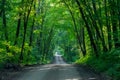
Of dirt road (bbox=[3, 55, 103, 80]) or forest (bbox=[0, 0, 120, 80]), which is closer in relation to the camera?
dirt road (bbox=[3, 55, 103, 80])

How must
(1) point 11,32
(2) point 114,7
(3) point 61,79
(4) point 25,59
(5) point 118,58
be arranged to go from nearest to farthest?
(3) point 61,79, (5) point 118,58, (2) point 114,7, (1) point 11,32, (4) point 25,59

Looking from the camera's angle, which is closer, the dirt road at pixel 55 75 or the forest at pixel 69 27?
the dirt road at pixel 55 75

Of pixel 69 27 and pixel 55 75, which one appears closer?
pixel 55 75

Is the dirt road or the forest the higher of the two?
the forest

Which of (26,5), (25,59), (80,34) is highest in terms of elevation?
(26,5)

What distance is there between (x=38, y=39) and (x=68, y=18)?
1066 centimetres

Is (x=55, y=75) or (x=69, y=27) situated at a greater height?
(x=69, y=27)

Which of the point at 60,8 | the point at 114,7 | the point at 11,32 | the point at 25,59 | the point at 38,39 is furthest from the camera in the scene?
the point at 38,39

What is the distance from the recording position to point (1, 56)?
1939 centimetres

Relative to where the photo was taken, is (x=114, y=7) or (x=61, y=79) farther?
(x=114, y=7)

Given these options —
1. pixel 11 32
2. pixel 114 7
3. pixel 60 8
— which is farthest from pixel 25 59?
pixel 114 7

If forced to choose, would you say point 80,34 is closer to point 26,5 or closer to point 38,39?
point 38,39

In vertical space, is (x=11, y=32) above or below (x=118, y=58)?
above

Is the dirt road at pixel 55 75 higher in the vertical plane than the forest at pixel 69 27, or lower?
lower
